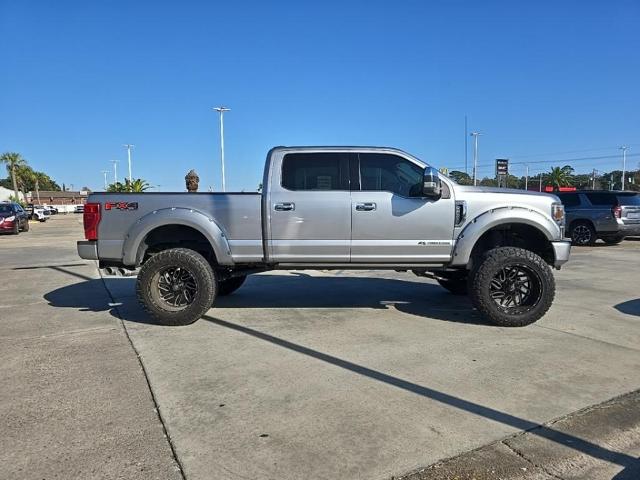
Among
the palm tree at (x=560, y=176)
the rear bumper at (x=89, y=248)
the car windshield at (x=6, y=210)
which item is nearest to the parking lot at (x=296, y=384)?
the rear bumper at (x=89, y=248)

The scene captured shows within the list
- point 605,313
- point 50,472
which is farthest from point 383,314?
point 50,472

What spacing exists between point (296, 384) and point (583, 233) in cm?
1474

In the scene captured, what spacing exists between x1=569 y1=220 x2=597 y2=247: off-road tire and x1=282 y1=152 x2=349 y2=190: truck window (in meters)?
12.5

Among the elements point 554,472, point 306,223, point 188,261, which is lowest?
point 554,472

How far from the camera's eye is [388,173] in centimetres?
602

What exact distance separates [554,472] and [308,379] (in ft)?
6.43

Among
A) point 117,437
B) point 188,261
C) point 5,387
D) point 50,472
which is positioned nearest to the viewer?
point 50,472

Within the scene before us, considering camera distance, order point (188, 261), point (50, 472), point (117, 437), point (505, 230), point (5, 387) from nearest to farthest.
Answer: point (50, 472)
point (117, 437)
point (5, 387)
point (188, 261)
point (505, 230)

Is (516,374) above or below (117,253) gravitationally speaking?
below

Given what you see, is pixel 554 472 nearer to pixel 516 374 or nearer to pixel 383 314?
pixel 516 374

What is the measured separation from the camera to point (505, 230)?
20.9ft

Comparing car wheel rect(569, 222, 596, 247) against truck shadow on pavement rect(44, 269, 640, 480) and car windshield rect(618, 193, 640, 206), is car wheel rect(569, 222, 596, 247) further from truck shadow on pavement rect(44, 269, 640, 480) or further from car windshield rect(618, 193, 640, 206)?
truck shadow on pavement rect(44, 269, 640, 480)

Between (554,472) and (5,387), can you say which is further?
(5,387)

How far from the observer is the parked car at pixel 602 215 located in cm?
1524
